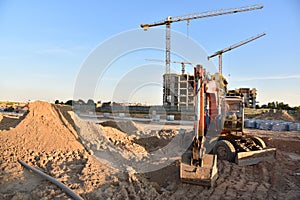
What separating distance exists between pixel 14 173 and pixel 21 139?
6.74 feet

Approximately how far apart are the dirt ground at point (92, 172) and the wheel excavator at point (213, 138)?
13.3 inches

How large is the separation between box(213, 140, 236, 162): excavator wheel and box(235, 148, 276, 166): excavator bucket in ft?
0.90

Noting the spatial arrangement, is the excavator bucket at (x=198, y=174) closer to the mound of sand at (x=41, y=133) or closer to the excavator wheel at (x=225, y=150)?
the excavator wheel at (x=225, y=150)

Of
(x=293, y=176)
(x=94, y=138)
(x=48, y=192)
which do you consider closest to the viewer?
(x=48, y=192)

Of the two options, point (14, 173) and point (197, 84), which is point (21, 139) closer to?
point (14, 173)

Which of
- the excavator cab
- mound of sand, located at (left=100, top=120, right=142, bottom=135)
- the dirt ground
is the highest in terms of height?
the excavator cab

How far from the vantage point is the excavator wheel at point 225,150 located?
8.38 meters

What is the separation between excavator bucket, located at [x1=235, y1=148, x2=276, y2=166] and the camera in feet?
26.6

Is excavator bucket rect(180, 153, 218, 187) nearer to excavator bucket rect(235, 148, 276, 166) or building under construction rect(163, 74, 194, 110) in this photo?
excavator bucket rect(235, 148, 276, 166)

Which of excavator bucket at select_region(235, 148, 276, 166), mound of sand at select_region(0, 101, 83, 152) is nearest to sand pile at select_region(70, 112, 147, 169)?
mound of sand at select_region(0, 101, 83, 152)

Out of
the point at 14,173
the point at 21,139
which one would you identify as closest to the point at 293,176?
the point at 14,173

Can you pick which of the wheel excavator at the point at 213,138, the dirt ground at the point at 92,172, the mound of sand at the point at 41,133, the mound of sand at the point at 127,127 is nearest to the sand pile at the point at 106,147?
the dirt ground at the point at 92,172

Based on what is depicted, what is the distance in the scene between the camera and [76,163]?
6.85 metres

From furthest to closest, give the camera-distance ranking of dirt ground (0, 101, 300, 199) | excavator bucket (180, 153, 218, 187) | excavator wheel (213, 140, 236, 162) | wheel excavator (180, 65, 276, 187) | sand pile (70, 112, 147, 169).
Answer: excavator wheel (213, 140, 236, 162)
sand pile (70, 112, 147, 169)
wheel excavator (180, 65, 276, 187)
excavator bucket (180, 153, 218, 187)
dirt ground (0, 101, 300, 199)
